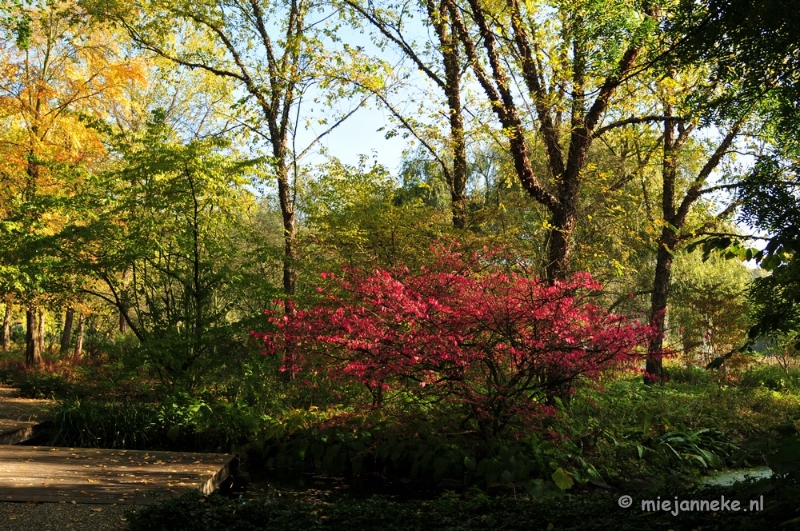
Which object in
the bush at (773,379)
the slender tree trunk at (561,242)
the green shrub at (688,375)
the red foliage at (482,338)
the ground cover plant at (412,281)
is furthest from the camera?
the green shrub at (688,375)

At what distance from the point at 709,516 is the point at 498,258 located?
5.85 metres

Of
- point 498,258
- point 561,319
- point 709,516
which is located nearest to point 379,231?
point 498,258

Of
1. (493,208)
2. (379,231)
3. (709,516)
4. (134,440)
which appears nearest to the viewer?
(709,516)

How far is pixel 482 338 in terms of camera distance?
6289 millimetres

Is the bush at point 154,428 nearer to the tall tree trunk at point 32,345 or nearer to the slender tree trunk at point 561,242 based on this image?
the slender tree trunk at point 561,242

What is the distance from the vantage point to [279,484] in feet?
21.0

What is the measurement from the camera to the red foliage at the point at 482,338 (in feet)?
19.6

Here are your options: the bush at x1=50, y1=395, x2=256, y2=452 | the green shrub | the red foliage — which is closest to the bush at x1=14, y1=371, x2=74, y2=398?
the bush at x1=50, y1=395, x2=256, y2=452

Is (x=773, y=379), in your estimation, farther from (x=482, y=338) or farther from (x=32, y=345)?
(x=32, y=345)

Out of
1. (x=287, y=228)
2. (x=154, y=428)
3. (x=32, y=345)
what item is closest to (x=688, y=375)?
(x=287, y=228)

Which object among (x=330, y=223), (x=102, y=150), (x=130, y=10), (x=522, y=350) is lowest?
(x=522, y=350)

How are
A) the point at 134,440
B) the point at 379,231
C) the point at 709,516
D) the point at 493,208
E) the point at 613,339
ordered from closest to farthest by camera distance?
the point at 709,516 → the point at 613,339 → the point at 134,440 → the point at 379,231 → the point at 493,208

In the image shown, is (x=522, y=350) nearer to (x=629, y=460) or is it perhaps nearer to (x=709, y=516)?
(x=629, y=460)

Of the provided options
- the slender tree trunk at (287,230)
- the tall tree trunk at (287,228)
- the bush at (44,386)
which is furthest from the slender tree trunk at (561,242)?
the bush at (44,386)
